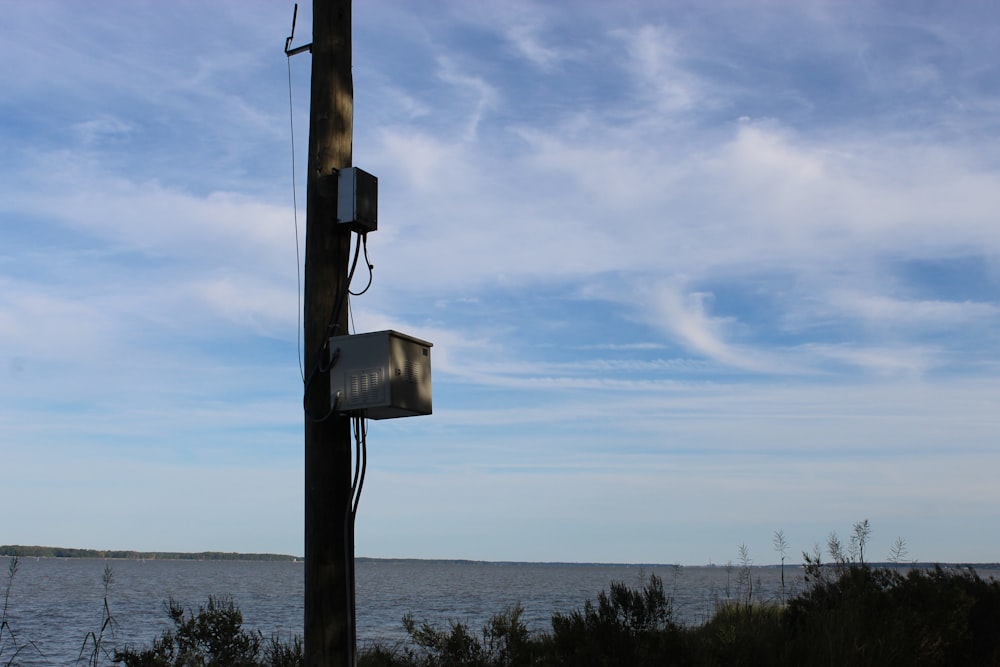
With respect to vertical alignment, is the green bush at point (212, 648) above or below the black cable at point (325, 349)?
below

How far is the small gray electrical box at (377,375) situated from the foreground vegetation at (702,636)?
3.13 metres

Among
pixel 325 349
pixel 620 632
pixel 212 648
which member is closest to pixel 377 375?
pixel 325 349

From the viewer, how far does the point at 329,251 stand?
4402 mm

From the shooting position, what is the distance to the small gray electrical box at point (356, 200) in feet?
14.2

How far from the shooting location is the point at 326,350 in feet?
14.0

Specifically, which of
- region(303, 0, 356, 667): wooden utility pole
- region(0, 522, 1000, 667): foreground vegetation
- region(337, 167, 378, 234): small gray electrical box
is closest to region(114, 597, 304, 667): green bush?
region(0, 522, 1000, 667): foreground vegetation

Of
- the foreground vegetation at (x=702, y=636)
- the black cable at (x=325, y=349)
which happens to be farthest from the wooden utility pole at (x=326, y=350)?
the foreground vegetation at (x=702, y=636)

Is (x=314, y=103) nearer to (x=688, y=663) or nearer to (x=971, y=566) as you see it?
(x=688, y=663)

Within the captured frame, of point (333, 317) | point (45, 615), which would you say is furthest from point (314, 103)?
point (45, 615)

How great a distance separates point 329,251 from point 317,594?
5.37 feet

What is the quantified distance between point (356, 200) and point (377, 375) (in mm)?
896

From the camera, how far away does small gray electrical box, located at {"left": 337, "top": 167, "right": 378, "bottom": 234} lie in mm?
4332

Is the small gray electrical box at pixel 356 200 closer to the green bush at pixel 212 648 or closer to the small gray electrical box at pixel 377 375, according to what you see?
the small gray electrical box at pixel 377 375

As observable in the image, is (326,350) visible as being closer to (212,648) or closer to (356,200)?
(356,200)
